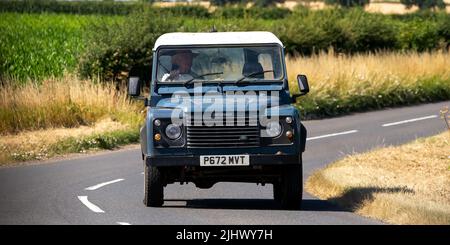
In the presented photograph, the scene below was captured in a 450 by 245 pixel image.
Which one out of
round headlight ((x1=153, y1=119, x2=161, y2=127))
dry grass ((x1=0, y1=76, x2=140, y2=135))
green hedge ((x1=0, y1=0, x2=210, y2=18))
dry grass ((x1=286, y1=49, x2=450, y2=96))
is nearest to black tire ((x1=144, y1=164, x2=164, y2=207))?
round headlight ((x1=153, y1=119, x2=161, y2=127))

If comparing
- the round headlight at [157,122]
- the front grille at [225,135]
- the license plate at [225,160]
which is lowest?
the license plate at [225,160]

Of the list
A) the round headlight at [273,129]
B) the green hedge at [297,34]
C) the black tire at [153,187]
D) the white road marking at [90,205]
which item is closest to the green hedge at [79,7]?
the green hedge at [297,34]

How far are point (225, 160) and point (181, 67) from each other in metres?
1.96

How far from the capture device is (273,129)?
14.1 m

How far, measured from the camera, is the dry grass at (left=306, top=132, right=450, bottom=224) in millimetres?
13578

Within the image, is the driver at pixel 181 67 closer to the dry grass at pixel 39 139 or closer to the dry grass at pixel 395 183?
the dry grass at pixel 395 183

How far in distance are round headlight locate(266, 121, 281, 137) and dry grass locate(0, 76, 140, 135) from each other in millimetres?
11381

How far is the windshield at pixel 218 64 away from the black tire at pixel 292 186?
1634mm

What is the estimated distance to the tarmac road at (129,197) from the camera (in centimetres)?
1352

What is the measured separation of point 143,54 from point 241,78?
50.1ft


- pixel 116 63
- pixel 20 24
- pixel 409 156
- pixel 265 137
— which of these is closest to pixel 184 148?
pixel 265 137

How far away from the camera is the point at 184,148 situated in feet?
46.2

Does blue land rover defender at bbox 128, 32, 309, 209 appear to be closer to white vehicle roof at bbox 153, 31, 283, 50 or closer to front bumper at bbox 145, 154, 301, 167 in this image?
front bumper at bbox 145, 154, 301, 167
